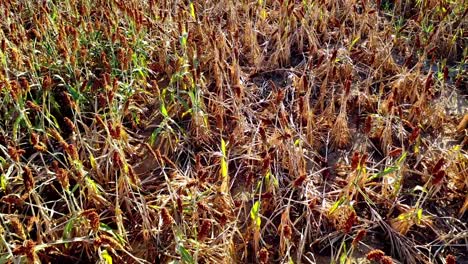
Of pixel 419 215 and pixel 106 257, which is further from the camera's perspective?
pixel 419 215

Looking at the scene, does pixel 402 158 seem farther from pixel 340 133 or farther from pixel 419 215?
pixel 340 133

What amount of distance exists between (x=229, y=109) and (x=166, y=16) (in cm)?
90

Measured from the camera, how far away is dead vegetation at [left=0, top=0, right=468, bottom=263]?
1.89 metres

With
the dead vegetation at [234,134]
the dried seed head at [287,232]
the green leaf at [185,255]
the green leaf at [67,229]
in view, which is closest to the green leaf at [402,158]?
the dead vegetation at [234,134]

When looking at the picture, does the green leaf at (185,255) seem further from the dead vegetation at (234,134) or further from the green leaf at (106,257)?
the green leaf at (106,257)

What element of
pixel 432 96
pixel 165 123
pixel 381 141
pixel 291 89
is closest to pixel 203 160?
pixel 165 123

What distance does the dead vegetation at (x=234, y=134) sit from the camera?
1.89 m

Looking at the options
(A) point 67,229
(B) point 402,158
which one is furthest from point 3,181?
(B) point 402,158

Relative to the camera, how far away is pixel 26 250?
1.43 meters

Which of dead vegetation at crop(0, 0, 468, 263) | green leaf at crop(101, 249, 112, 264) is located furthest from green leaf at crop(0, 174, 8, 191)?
green leaf at crop(101, 249, 112, 264)

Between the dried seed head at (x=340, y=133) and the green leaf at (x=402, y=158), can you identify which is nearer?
the green leaf at (x=402, y=158)

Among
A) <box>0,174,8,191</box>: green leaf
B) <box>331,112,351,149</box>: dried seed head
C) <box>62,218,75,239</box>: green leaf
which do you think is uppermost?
<box>0,174,8,191</box>: green leaf

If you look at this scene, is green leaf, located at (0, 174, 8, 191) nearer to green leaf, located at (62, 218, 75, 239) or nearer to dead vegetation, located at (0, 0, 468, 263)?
dead vegetation, located at (0, 0, 468, 263)

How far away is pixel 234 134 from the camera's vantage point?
2.37m
